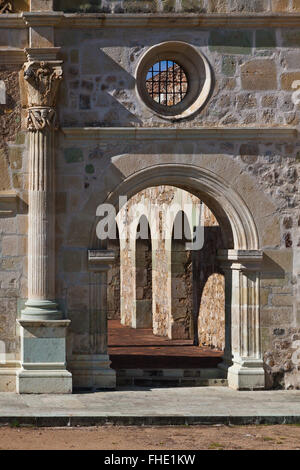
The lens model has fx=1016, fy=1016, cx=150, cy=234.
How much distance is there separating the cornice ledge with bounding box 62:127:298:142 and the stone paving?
3185mm

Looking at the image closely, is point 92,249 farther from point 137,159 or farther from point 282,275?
point 282,275

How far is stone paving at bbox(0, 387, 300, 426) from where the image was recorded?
10.9 metres

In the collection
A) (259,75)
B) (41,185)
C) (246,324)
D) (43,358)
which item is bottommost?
(43,358)

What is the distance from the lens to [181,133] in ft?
42.1

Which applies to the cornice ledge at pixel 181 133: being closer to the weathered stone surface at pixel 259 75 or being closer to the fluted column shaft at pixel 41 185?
the fluted column shaft at pixel 41 185

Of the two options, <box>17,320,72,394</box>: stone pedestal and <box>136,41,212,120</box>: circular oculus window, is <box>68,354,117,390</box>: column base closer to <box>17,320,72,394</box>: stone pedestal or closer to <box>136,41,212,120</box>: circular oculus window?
<box>17,320,72,394</box>: stone pedestal

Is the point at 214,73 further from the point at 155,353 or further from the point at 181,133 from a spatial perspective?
the point at 155,353

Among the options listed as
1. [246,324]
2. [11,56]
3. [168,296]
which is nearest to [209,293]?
[168,296]

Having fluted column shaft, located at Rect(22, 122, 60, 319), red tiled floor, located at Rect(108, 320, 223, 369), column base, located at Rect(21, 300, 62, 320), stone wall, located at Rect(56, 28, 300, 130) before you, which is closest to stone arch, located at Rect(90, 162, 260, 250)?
stone wall, located at Rect(56, 28, 300, 130)

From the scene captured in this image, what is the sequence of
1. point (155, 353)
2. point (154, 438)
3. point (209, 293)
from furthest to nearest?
point (209, 293), point (155, 353), point (154, 438)

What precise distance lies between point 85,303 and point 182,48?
345 centimetres

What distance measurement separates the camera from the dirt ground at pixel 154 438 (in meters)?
9.88

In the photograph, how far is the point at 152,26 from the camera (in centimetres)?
1280

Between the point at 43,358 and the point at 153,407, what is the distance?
1.67m
